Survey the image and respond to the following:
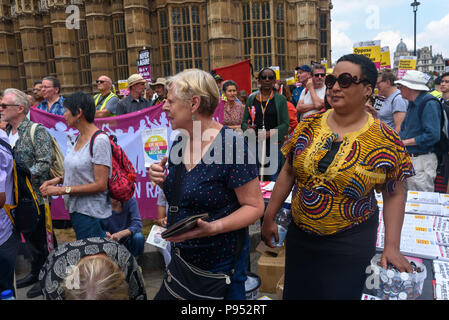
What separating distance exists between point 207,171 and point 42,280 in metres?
0.92

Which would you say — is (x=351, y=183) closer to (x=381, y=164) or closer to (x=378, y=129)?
(x=381, y=164)

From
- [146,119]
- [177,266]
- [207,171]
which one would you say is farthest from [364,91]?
[146,119]

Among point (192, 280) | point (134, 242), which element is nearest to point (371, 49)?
point (134, 242)

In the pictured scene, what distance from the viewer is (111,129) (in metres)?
4.84

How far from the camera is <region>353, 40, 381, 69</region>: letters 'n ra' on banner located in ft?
33.0

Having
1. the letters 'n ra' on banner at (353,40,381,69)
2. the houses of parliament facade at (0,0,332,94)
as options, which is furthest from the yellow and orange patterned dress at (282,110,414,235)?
the houses of parliament facade at (0,0,332,94)

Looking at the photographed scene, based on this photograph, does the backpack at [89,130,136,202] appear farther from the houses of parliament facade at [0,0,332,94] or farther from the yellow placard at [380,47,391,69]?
the houses of parliament facade at [0,0,332,94]

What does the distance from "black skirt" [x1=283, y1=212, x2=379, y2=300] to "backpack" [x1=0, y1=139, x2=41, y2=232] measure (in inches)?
74.1

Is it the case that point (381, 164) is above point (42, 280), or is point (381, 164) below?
above

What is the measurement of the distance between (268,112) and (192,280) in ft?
11.3

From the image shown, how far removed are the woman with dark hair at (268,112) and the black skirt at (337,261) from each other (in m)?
2.91
